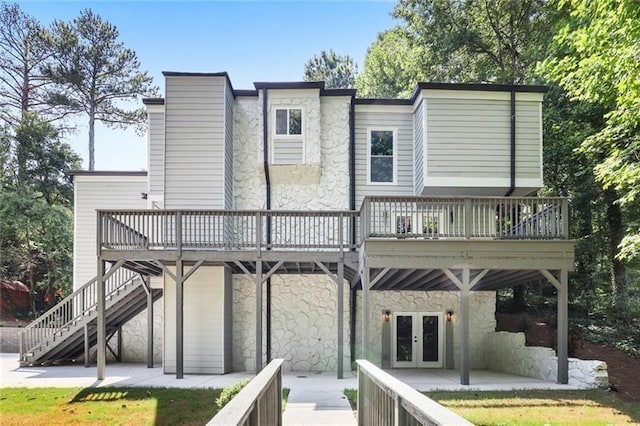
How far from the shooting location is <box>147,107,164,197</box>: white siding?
515 inches

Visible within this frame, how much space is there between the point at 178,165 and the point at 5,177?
15069mm

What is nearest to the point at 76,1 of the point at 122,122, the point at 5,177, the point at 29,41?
the point at 29,41

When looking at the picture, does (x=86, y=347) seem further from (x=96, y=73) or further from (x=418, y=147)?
(x=96, y=73)

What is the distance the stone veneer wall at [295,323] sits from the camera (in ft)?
42.6

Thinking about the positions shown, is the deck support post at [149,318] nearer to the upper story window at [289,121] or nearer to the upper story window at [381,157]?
the upper story window at [289,121]

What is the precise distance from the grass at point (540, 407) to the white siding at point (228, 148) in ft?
20.7

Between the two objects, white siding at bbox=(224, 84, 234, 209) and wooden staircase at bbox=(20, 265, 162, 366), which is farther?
wooden staircase at bbox=(20, 265, 162, 366)

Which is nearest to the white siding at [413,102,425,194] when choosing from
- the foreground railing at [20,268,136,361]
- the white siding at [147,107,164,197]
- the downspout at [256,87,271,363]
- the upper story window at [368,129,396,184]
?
the upper story window at [368,129,396,184]

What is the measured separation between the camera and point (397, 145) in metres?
13.5

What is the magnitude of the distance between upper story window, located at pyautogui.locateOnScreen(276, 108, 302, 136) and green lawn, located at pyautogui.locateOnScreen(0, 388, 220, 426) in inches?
275


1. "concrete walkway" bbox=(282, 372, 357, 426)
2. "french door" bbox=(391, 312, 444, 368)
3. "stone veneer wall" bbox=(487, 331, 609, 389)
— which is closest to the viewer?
"concrete walkway" bbox=(282, 372, 357, 426)

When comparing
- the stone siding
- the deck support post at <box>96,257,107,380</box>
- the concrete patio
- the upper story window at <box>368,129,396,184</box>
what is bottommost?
the stone siding

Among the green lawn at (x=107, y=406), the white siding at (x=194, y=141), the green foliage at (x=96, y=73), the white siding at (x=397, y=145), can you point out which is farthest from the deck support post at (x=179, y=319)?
the green foliage at (x=96, y=73)

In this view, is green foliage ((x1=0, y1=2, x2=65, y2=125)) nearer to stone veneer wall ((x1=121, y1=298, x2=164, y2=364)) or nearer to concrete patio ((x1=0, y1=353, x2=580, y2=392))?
stone veneer wall ((x1=121, y1=298, x2=164, y2=364))
